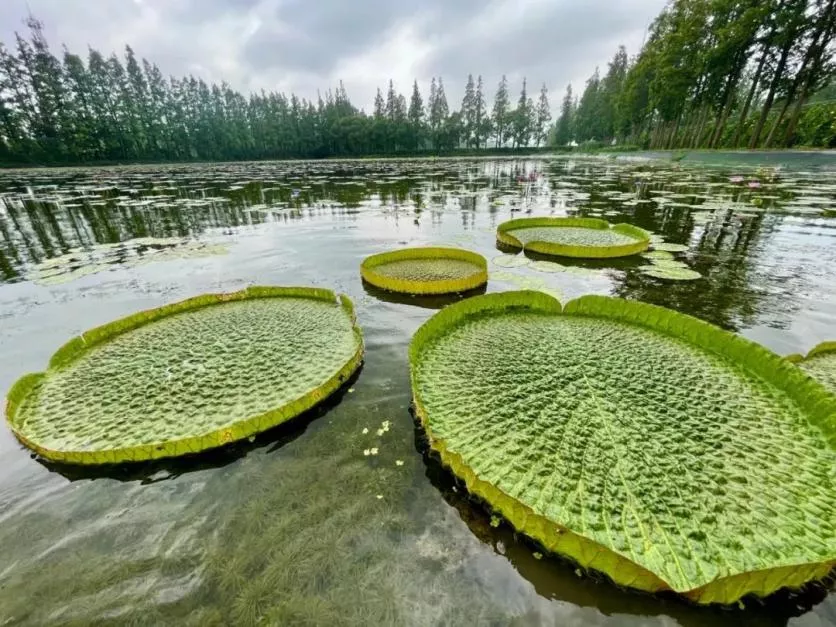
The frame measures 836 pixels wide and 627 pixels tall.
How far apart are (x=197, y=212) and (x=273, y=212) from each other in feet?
7.72

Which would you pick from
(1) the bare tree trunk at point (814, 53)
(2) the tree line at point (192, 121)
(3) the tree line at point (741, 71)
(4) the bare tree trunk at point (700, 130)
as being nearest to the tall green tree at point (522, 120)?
(2) the tree line at point (192, 121)

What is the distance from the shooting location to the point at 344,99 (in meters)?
84.1

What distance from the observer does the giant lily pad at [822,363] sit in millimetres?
2369

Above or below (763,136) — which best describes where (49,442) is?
below

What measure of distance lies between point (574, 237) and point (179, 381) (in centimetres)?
649

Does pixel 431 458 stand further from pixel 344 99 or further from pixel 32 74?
pixel 344 99

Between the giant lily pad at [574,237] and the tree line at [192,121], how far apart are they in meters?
58.4

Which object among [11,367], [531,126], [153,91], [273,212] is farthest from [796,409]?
[531,126]

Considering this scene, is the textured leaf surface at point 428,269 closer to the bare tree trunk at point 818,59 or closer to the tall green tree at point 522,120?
the bare tree trunk at point 818,59

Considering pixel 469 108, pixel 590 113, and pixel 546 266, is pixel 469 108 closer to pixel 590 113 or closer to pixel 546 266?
pixel 590 113

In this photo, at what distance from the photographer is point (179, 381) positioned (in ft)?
8.18

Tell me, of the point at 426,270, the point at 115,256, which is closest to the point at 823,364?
the point at 426,270

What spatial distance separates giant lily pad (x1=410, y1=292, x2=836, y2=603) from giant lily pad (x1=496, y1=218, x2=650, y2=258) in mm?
2941

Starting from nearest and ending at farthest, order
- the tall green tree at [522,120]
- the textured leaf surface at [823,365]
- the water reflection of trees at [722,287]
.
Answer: the textured leaf surface at [823,365] < the water reflection of trees at [722,287] < the tall green tree at [522,120]
